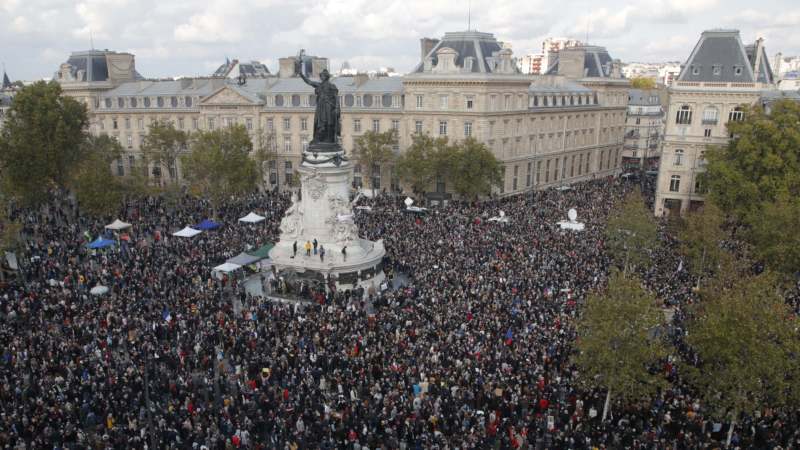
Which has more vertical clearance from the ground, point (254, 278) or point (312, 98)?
point (312, 98)

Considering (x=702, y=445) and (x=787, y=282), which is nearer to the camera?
(x=702, y=445)

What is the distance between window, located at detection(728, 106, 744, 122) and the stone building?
20.0m

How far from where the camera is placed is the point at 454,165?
55781 mm

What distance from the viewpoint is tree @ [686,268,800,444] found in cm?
1947

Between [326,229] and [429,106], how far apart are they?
3007 centimetres

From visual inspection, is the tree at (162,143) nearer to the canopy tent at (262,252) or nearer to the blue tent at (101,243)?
the blue tent at (101,243)

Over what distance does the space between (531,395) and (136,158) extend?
2673 inches

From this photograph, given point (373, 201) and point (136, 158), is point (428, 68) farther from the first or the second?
point (136, 158)

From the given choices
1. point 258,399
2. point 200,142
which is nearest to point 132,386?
point 258,399

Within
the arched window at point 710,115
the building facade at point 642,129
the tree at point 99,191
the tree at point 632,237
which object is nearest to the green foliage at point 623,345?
the tree at point 632,237

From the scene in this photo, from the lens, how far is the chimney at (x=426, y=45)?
65.9 meters

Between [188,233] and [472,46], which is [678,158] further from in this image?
[188,233]

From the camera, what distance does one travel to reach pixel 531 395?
22.0 m

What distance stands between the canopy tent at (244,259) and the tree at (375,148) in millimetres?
25403
